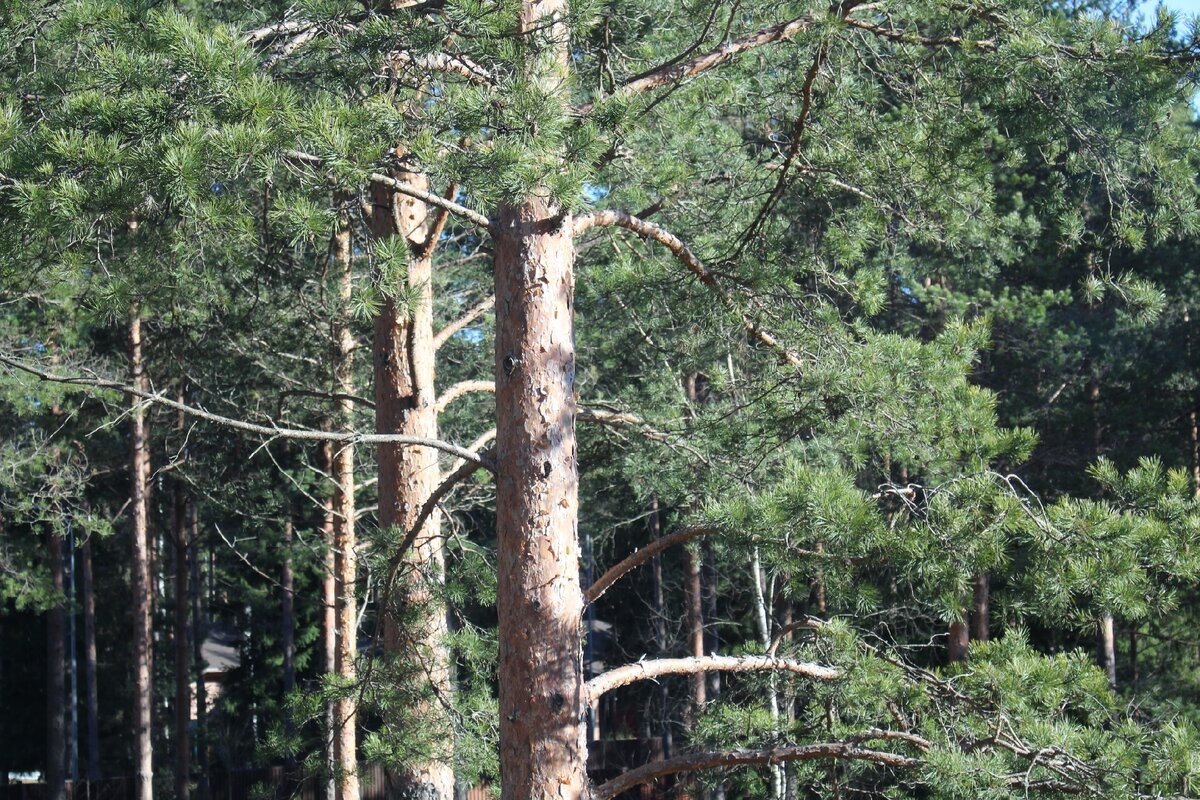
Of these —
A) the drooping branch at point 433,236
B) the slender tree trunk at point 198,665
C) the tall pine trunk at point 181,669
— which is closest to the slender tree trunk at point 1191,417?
the drooping branch at point 433,236

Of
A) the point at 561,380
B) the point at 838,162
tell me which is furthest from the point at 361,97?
the point at 838,162

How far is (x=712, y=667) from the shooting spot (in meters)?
5.42

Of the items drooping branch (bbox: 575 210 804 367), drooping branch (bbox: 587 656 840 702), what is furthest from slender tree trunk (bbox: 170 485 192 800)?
drooping branch (bbox: 587 656 840 702)

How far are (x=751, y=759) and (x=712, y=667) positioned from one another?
45cm

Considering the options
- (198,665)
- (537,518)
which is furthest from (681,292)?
(198,665)

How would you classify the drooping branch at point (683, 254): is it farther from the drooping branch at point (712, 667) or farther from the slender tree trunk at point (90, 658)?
the slender tree trunk at point (90, 658)

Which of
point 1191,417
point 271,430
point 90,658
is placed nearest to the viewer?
point 271,430

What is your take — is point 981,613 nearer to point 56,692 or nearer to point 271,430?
point 271,430

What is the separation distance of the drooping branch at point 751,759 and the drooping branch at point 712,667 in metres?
0.35

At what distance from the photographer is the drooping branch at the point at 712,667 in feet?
17.6

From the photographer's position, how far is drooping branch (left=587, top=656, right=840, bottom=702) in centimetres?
536

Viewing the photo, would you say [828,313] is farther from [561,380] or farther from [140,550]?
[140,550]

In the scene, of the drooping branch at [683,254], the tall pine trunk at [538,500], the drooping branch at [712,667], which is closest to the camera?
the tall pine trunk at [538,500]

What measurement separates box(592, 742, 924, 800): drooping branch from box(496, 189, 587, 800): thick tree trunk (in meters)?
0.51
